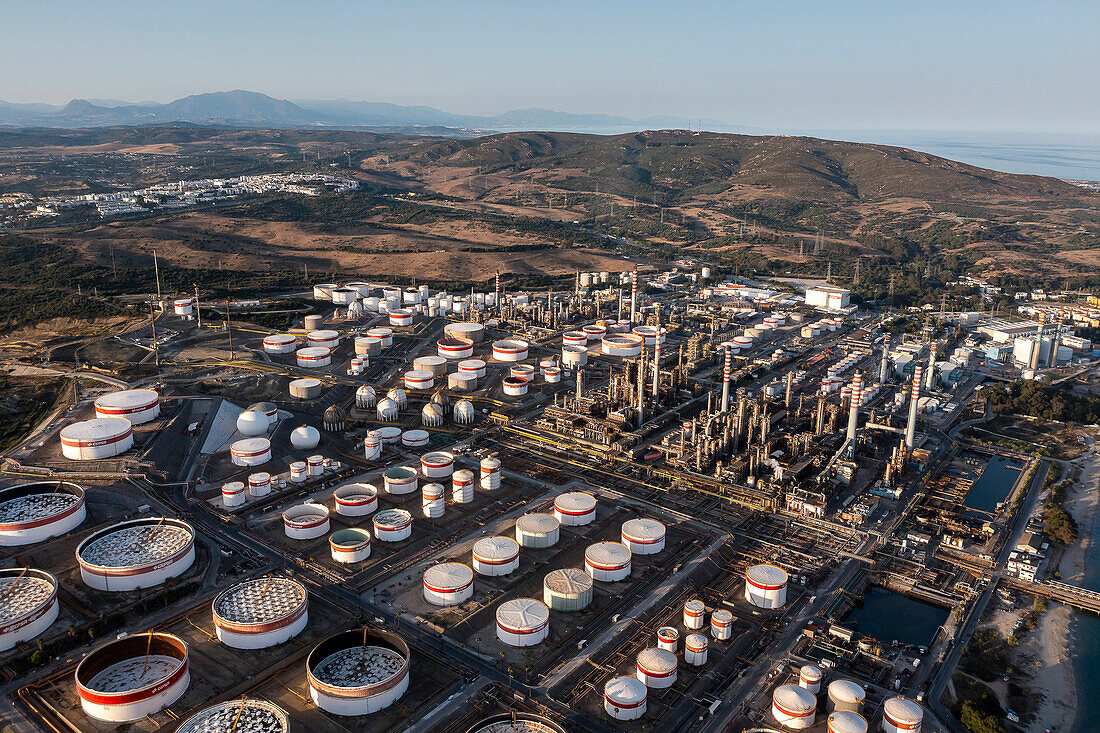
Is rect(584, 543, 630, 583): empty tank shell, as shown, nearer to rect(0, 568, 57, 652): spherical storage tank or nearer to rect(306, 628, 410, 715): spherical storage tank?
rect(306, 628, 410, 715): spherical storage tank

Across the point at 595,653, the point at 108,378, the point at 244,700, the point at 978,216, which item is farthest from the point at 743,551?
the point at 978,216

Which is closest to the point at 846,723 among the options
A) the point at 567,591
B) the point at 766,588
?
the point at 766,588

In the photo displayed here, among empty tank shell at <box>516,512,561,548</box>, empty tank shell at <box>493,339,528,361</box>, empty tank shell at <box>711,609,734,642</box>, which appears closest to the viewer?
empty tank shell at <box>711,609,734,642</box>

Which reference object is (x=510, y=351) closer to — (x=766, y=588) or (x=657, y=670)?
(x=766, y=588)

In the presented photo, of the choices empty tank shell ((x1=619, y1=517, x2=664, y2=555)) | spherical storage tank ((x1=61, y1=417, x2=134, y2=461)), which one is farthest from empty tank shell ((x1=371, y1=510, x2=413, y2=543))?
spherical storage tank ((x1=61, y1=417, x2=134, y2=461))

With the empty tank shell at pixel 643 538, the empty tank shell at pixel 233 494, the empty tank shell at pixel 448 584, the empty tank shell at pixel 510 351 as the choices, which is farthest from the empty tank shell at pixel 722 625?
the empty tank shell at pixel 510 351

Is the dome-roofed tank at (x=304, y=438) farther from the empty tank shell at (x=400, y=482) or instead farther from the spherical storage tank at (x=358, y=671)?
the spherical storage tank at (x=358, y=671)

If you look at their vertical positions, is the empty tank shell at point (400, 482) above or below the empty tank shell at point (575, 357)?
below

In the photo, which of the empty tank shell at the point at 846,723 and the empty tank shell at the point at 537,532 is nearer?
the empty tank shell at the point at 846,723
